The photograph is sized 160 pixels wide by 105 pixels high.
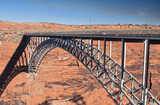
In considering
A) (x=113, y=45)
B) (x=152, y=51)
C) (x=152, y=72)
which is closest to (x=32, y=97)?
(x=113, y=45)

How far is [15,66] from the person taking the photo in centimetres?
3019

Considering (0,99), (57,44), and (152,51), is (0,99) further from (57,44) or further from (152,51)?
(152,51)

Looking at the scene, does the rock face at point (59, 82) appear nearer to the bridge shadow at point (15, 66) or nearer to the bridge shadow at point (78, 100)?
the bridge shadow at point (78, 100)

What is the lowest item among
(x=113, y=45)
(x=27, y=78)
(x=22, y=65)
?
(x=27, y=78)

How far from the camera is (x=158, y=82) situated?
33.2m

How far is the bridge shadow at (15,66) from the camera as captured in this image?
2836 cm

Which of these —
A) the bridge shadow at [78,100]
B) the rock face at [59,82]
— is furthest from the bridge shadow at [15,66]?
the bridge shadow at [78,100]

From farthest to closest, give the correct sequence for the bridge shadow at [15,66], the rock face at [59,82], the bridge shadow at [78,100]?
1. the bridge shadow at [15,66]
2. the rock face at [59,82]
3. the bridge shadow at [78,100]

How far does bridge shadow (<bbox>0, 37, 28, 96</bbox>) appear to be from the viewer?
28.4m

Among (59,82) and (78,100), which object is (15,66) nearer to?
(59,82)

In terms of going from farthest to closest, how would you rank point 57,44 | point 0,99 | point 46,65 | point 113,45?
point 113,45, point 46,65, point 0,99, point 57,44

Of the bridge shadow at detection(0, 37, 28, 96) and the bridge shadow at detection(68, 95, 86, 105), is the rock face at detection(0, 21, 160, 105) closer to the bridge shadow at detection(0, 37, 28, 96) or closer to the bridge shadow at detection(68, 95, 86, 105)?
the bridge shadow at detection(68, 95, 86, 105)


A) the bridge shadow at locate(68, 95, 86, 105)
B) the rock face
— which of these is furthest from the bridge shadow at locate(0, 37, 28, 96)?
the bridge shadow at locate(68, 95, 86, 105)

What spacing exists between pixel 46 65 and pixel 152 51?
23474mm
